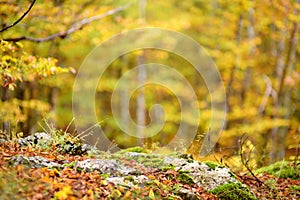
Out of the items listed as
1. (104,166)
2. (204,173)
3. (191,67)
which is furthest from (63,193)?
(191,67)

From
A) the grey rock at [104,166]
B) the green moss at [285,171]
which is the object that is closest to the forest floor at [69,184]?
A: the grey rock at [104,166]

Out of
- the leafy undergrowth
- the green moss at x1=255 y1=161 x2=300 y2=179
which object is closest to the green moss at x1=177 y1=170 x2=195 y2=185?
the leafy undergrowth

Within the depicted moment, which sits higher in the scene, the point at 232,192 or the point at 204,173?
the point at 204,173

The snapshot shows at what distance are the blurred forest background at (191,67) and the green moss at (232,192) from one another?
24.4 ft

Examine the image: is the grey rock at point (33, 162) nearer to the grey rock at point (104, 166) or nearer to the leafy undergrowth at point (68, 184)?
the leafy undergrowth at point (68, 184)

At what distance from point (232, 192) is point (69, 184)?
221cm

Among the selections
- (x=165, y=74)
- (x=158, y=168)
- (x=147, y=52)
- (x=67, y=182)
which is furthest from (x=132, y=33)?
(x=67, y=182)

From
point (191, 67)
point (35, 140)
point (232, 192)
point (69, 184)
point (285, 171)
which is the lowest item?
point (285, 171)

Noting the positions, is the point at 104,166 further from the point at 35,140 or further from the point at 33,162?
the point at 35,140

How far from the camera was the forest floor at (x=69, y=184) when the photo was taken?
416 centimetres

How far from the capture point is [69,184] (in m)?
4.51

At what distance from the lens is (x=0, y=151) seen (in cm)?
512

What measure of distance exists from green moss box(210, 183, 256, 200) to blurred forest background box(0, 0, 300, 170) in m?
7.43

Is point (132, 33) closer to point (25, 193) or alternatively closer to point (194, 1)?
point (194, 1)
